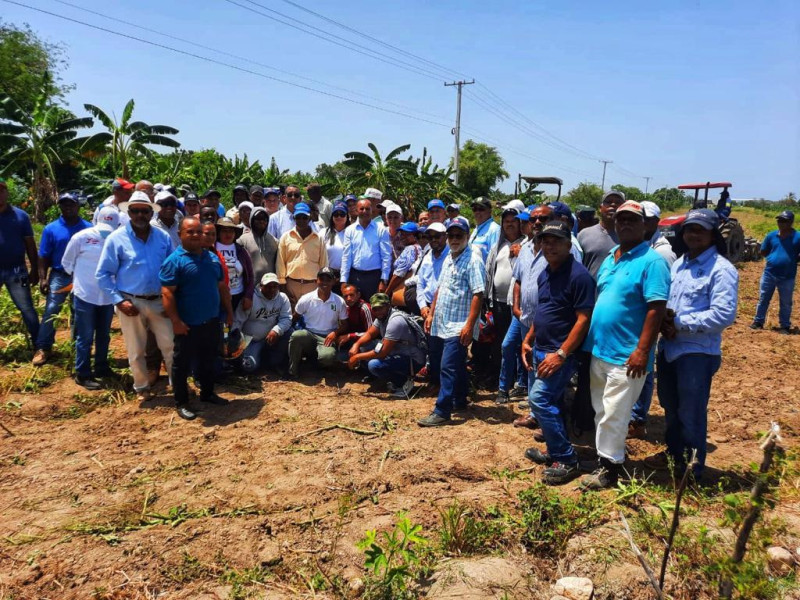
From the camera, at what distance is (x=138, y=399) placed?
17.4 ft

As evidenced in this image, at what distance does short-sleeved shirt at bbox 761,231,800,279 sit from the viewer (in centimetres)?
824

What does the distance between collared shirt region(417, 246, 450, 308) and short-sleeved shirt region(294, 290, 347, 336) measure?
1058 mm

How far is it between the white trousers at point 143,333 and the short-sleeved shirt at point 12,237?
5.80ft

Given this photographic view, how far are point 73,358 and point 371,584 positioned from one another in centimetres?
503

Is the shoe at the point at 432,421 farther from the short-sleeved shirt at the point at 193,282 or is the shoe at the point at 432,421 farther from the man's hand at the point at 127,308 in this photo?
the man's hand at the point at 127,308

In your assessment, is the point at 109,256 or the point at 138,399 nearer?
the point at 109,256

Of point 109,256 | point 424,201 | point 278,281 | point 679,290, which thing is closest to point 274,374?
point 278,281

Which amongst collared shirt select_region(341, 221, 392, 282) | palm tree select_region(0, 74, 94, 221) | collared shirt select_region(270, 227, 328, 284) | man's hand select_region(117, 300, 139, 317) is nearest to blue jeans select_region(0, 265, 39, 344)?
man's hand select_region(117, 300, 139, 317)

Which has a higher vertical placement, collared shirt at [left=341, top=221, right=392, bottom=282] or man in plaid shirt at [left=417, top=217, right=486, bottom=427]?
collared shirt at [left=341, top=221, right=392, bottom=282]

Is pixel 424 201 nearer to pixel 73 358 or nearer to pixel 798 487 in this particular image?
pixel 73 358

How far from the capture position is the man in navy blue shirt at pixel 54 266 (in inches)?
227

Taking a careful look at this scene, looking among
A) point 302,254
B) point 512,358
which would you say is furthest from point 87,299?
point 512,358

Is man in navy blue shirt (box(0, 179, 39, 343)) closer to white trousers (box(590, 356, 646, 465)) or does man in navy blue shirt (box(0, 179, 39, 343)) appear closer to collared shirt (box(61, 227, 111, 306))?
collared shirt (box(61, 227, 111, 306))

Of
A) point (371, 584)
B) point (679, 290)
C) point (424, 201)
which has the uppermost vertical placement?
point (424, 201)
